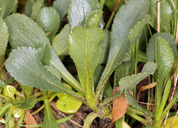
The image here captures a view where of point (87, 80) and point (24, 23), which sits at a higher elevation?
point (24, 23)

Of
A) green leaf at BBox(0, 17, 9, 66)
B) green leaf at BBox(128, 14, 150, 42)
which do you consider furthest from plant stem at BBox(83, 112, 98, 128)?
green leaf at BBox(0, 17, 9, 66)

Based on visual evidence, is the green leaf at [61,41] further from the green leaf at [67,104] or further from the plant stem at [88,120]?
the plant stem at [88,120]

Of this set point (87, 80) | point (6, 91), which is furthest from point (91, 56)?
point (6, 91)

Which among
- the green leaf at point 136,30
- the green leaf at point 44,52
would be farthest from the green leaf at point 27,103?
the green leaf at point 136,30

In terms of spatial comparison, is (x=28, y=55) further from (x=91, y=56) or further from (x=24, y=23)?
(x=91, y=56)

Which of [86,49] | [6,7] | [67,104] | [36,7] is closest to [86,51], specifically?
[86,49]

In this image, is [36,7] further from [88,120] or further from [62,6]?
[88,120]
